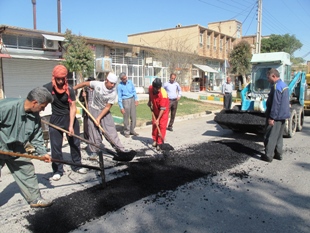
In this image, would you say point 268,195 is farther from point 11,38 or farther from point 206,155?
point 11,38

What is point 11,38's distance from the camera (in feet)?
47.4

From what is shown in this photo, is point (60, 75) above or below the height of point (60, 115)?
above

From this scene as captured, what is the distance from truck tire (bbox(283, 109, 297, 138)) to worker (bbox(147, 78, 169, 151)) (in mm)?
3526

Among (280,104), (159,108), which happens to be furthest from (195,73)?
(280,104)

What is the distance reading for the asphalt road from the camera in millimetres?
3010

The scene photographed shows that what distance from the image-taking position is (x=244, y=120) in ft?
22.7

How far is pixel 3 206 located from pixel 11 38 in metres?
13.4

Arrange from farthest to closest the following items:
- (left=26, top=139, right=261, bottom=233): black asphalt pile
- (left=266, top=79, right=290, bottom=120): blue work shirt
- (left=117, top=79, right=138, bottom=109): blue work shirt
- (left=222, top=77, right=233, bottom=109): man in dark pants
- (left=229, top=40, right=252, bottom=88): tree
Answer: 1. (left=229, top=40, right=252, bottom=88): tree
2. (left=222, top=77, right=233, bottom=109): man in dark pants
3. (left=117, top=79, right=138, bottom=109): blue work shirt
4. (left=266, top=79, right=290, bottom=120): blue work shirt
5. (left=26, top=139, right=261, bottom=233): black asphalt pile

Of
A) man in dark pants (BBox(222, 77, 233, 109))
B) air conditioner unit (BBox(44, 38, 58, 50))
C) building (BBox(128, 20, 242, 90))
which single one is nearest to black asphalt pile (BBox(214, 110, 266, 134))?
man in dark pants (BBox(222, 77, 233, 109))

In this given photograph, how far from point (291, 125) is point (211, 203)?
518cm

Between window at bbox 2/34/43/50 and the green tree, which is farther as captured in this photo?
the green tree

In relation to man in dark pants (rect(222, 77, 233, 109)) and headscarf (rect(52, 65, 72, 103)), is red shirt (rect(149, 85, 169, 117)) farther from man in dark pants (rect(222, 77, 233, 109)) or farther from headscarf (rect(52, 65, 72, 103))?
man in dark pants (rect(222, 77, 233, 109))

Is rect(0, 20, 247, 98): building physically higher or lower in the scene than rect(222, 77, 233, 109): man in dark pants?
higher

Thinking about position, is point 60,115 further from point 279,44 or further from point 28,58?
point 279,44
